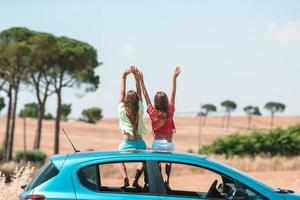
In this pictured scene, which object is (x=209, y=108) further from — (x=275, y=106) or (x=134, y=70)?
(x=134, y=70)

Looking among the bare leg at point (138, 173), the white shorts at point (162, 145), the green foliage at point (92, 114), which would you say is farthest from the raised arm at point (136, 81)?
the green foliage at point (92, 114)

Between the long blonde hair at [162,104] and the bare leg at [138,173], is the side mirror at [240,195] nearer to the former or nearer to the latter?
the bare leg at [138,173]

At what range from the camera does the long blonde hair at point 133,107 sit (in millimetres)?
9727

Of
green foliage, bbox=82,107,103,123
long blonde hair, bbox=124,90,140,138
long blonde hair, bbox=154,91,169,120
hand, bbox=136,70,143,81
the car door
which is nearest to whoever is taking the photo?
the car door

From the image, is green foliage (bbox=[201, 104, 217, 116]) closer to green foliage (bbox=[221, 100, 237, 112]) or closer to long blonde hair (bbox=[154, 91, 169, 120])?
green foliage (bbox=[221, 100, 237, 112])

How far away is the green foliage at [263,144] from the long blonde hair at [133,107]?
37993 millimetres

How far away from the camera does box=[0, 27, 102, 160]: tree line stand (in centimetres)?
5803

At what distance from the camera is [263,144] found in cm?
4966

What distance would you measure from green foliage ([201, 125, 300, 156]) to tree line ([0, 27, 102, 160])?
44.1 ft

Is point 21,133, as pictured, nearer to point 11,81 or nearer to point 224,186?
point 11,81

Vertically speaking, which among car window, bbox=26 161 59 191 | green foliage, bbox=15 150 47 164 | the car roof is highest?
the car roof

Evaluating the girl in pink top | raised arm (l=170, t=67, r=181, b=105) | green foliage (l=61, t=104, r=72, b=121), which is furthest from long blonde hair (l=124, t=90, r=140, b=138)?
green foliage (l=61, t=104, r=72, b=121)

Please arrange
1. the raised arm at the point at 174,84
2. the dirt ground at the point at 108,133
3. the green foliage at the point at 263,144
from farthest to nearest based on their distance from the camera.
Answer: the dirt ground at the point at 108,133 < the green foliage at the point at 263,144 < the raised arm at the point at 174,84

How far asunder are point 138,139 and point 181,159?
5.91ft
